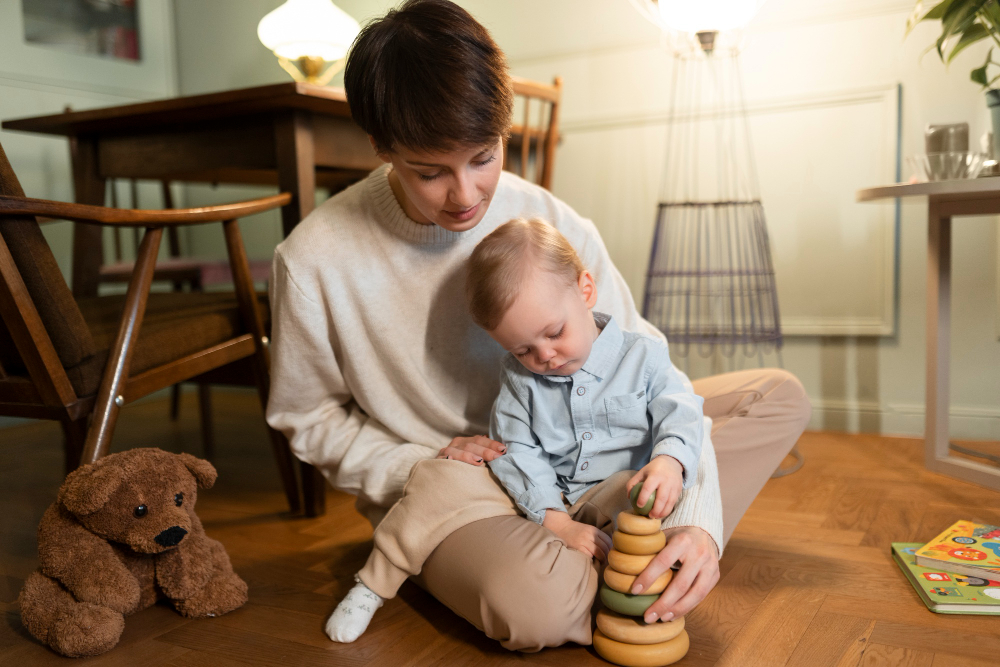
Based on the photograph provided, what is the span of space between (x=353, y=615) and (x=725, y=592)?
545 millimetres

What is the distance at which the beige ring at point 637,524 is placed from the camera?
884 millimetres

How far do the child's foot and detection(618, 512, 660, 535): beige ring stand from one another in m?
0.38

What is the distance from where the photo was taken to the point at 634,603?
90 centimetres

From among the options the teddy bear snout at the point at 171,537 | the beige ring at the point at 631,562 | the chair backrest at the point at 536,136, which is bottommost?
A: the teddy bear snout at the point at 171,537

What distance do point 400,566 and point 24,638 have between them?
548 millimetres

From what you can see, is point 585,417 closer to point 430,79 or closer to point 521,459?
point 521,459

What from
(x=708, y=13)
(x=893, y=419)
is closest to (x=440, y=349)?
(x=708, y=13)

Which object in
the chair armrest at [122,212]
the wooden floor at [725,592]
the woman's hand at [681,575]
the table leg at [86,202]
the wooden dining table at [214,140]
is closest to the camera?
the woman's hand at [681,575]

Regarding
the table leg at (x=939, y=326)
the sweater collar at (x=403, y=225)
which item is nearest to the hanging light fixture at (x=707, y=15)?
the table leg at (x=939, y=326)

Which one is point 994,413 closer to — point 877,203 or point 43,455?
point 877,203

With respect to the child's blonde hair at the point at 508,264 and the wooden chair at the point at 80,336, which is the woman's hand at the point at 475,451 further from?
the wooden chair at the point at 80,336

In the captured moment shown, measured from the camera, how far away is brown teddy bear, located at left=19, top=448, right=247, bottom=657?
1032 millimetres

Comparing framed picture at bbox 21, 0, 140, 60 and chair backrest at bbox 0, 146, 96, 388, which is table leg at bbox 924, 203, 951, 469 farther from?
framed picture at bbox 21, 0, 140, 60

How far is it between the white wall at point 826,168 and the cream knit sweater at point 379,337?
1226 millimetres
